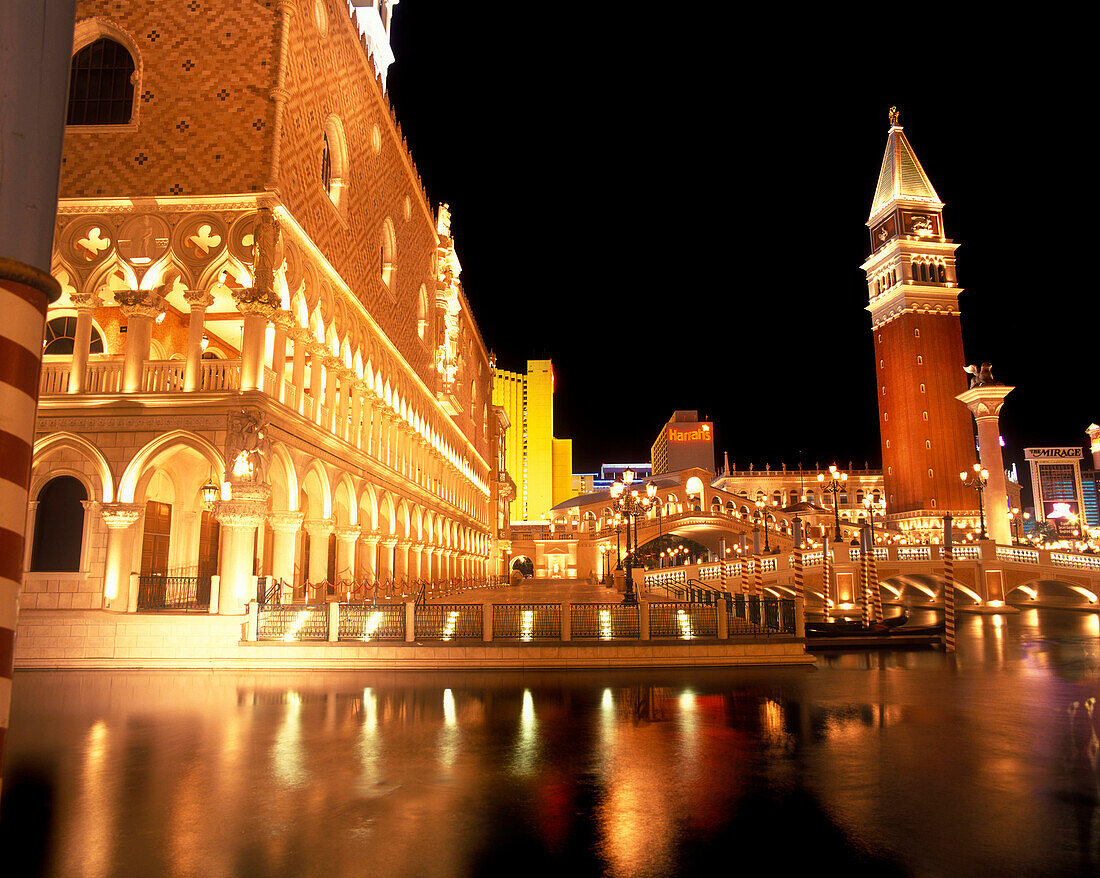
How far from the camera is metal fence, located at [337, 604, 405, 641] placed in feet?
59.4

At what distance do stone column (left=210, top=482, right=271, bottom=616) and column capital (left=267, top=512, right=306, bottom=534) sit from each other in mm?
2226

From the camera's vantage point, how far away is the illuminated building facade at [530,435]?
401ft

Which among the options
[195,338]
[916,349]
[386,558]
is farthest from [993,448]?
[195,338]

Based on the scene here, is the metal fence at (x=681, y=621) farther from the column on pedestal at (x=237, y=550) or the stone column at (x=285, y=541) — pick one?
the stone column at (x=285, y=541)

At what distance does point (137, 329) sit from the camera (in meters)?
19.7

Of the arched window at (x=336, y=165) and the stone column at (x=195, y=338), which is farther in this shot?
the arched window at (x=336, y=165)

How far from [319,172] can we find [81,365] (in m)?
9.22

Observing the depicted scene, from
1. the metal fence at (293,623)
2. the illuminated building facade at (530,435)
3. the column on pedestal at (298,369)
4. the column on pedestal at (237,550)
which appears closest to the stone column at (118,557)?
the column on pedestal at (237,550)

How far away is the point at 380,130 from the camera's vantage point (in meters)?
31.4

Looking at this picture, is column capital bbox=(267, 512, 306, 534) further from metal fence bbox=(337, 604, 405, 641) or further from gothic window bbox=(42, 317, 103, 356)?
gothic window bbox=(42, 317, 103, 356)

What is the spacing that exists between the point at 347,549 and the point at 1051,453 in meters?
106

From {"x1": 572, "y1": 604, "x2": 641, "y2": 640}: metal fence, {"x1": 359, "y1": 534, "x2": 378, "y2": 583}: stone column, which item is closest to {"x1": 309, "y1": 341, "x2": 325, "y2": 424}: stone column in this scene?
{"x1": 359, "y1": 534, "x2": 378, "y2": 583}: stone column

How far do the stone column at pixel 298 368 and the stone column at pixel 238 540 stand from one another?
4.01m

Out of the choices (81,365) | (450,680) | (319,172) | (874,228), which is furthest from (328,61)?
(874,228)
